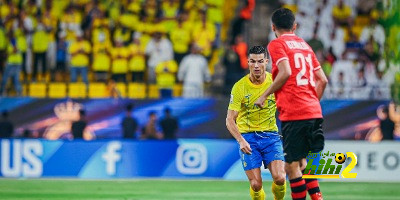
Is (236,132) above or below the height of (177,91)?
above

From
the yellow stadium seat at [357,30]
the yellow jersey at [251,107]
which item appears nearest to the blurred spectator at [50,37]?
the yellow stadium seat at [357,30]

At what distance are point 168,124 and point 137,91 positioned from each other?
1276 mm

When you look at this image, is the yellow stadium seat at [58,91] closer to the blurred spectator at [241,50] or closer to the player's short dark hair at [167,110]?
the player's short dark hair at [167,110]

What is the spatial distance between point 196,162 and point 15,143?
13.3 ft

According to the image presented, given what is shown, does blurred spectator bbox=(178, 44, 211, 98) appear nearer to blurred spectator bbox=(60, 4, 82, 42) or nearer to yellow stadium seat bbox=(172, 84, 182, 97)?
yellow stadium seat bbox=(172, 84, 182, 97)

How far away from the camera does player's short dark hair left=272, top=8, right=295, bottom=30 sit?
10.1m

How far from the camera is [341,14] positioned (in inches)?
996

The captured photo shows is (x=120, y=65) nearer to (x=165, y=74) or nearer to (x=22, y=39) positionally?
(x=165, y=74)

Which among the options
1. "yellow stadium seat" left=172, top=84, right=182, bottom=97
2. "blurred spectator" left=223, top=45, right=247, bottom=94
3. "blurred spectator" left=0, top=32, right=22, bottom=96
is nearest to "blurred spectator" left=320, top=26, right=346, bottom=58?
"blurred spectator" left=223, top=45, right=247, bottom=94

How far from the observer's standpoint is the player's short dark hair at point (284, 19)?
1012 centimetres

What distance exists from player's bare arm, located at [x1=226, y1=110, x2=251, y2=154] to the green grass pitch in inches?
180

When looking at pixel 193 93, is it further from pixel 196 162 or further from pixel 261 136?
pixel 261 136

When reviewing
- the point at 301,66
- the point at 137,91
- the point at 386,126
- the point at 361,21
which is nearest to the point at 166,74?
the point at 137,91

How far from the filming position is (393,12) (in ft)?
74.6
